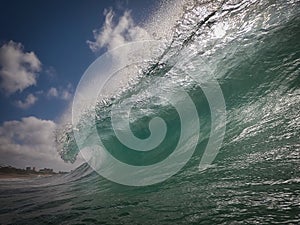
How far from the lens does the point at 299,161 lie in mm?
3277

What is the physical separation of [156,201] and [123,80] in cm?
605

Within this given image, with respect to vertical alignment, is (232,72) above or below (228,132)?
above

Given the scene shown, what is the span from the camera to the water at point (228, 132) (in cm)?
284

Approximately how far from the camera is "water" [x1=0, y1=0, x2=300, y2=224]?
284 cm

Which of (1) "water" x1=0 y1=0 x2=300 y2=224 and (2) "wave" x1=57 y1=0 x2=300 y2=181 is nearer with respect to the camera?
(1) "water" x1=0 y1=0 x2=300 y2=224

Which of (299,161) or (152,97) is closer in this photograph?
(299,161)

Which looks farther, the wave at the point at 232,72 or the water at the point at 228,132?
the wave at the point at 232,72

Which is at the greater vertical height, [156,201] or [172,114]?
[172,114]

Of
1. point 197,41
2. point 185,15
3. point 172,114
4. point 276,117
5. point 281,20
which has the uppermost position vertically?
point 185,15

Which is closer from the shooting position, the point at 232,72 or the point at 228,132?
the point at 228,132

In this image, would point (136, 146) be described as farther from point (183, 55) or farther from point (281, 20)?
point (281, 20)

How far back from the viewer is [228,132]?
517 centimetres

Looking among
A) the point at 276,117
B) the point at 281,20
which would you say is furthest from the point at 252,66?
the point at 276,117

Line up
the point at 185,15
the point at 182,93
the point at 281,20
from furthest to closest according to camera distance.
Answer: the point at 185,15 < the point at 182,93 < the point at 281,20
